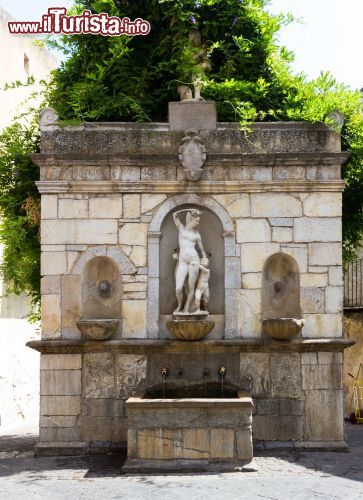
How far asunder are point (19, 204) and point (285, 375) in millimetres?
5102

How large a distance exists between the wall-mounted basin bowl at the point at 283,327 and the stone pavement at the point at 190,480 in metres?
1.47

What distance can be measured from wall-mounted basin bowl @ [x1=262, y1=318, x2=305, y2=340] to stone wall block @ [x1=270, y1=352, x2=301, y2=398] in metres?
0.31

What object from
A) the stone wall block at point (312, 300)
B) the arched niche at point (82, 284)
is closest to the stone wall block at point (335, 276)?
the stone wall block at point (312, 300)

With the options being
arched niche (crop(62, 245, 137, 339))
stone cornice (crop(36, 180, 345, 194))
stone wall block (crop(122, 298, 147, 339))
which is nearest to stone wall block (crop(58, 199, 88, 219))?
stone cornice (crop(36, 180, 345, 194))

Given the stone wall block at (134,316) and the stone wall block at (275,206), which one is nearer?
the stone wall block at (134,316)

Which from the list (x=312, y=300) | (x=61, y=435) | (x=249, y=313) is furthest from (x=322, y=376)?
(x=61, y=435)

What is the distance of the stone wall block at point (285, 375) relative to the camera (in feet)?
32.4

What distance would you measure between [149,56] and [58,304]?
4.16 metres

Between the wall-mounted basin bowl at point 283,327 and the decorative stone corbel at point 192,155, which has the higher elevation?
the decorative stone corbel at point 192,155

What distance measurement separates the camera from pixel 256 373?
9.94 m

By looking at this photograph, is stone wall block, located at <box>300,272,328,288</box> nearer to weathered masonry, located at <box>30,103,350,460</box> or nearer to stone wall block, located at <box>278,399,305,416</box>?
weathered masonry, located at <box>30,103,350,460</box>

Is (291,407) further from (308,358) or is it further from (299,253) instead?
(299,253)

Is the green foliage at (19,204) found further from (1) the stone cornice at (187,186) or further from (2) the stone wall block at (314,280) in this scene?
(2) the stone wall block at (314,280)

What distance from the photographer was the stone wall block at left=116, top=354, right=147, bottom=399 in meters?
9.88
